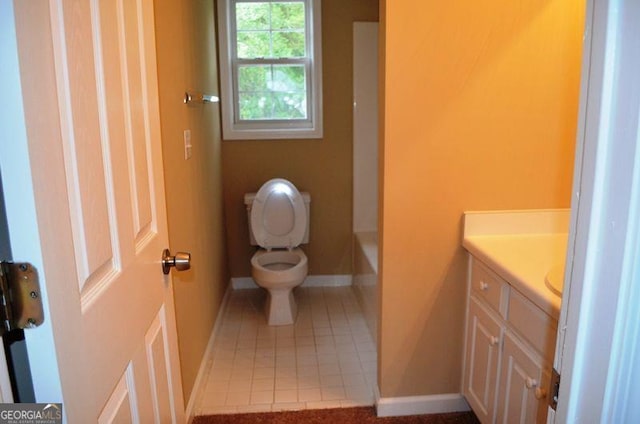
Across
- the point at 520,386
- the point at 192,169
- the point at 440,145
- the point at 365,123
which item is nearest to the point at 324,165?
the point at 365,123

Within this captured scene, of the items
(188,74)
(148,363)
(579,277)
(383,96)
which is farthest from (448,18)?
(148,363)

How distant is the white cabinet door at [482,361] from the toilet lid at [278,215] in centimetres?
154

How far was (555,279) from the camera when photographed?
1353mm

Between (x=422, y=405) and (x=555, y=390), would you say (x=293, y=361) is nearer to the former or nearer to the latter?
(x=422, y=405)

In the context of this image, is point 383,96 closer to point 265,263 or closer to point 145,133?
point 145,133

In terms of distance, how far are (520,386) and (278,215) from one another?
79.3 inches

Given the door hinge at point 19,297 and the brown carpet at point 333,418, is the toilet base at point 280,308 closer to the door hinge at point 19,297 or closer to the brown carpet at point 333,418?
the brown carpet at point 333,418

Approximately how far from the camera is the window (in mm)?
3309

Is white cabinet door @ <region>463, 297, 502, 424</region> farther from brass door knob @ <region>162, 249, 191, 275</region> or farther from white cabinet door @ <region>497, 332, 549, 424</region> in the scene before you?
brass door knob @ <region>162, 249, 191, 275</region>

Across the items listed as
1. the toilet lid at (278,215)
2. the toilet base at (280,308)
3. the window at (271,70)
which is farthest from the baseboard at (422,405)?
the window at (271,70)

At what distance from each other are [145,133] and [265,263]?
2229 mm

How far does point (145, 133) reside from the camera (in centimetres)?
105

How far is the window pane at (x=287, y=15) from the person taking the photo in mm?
3332

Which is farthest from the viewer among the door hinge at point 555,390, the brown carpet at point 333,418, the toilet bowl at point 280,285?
the toilet bowl at point 280,285
